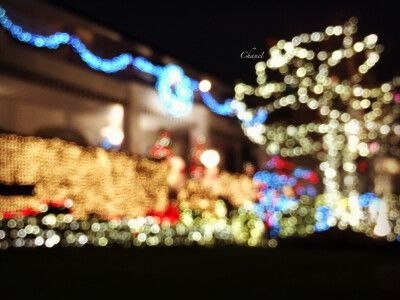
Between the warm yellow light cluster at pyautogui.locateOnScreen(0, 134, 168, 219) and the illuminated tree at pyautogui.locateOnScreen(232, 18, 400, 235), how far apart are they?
4.04 meters

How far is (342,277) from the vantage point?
7430 mm

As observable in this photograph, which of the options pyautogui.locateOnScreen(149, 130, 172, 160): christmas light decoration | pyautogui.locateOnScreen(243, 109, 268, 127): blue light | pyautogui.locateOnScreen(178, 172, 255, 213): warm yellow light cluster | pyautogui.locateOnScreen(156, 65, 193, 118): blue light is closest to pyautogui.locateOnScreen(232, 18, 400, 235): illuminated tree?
pyautogui.locateOnScreen(243, 109, 268, 127): blue light

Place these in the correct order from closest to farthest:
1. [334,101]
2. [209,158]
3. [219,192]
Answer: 1. [334,101]
2. [209,158]
3. [219,192]

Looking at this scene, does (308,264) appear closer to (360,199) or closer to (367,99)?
(367,99)

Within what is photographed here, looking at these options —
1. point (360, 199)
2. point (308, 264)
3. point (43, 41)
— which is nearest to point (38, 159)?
point (43, 41)

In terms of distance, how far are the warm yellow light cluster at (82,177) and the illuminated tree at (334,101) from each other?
404 centimetres

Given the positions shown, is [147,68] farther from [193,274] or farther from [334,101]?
[193,274]

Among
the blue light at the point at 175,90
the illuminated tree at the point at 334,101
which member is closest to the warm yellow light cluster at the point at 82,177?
the blue light at the point at 175,90

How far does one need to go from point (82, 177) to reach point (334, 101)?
738 cm

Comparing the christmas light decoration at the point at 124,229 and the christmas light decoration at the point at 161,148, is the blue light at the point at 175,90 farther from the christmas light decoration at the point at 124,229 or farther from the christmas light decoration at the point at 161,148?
the christmas light decoration at the point at 124,229

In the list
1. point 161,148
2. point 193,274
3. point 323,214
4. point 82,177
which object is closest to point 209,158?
point 161,148

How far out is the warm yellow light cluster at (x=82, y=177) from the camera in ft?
32.2

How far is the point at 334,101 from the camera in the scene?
1572 centimetres

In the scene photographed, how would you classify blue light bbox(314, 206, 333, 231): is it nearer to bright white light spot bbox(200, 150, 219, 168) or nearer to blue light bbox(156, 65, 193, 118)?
bright white light spot bbox(200, 150, 219, 168)
